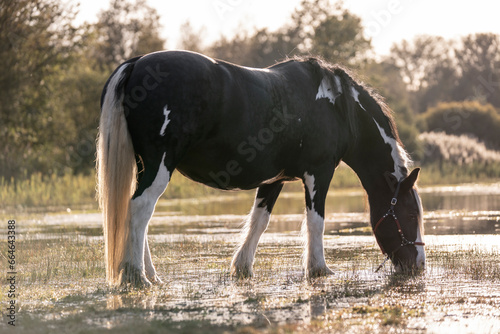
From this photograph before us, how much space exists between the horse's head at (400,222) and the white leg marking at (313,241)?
821 millimetres

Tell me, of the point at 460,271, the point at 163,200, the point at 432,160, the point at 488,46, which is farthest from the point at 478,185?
the point at 488,46

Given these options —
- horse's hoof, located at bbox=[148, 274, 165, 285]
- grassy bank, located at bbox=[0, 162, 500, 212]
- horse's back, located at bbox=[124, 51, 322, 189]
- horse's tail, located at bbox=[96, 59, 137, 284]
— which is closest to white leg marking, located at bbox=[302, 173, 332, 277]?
horse's back, located at bbox=[124, 51, 322, 189]

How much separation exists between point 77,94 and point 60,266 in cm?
2316

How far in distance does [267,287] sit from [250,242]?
4.18ft

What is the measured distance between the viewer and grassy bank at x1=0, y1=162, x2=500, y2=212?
19.4 metres

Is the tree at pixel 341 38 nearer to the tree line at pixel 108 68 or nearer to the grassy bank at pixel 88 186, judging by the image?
the tree line at pixel 108 68

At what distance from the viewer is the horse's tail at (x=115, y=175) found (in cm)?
699

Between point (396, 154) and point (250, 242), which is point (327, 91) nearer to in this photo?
point (396, 154)

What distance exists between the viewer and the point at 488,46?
70.5 m

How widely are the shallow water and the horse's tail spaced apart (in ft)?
1.15

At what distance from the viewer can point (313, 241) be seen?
8289 mm

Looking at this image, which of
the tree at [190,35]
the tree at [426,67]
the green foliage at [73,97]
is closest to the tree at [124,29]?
the green foliage at [73,97]

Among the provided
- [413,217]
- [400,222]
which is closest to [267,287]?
[400,222]

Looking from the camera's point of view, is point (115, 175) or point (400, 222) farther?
point (400, 222)
